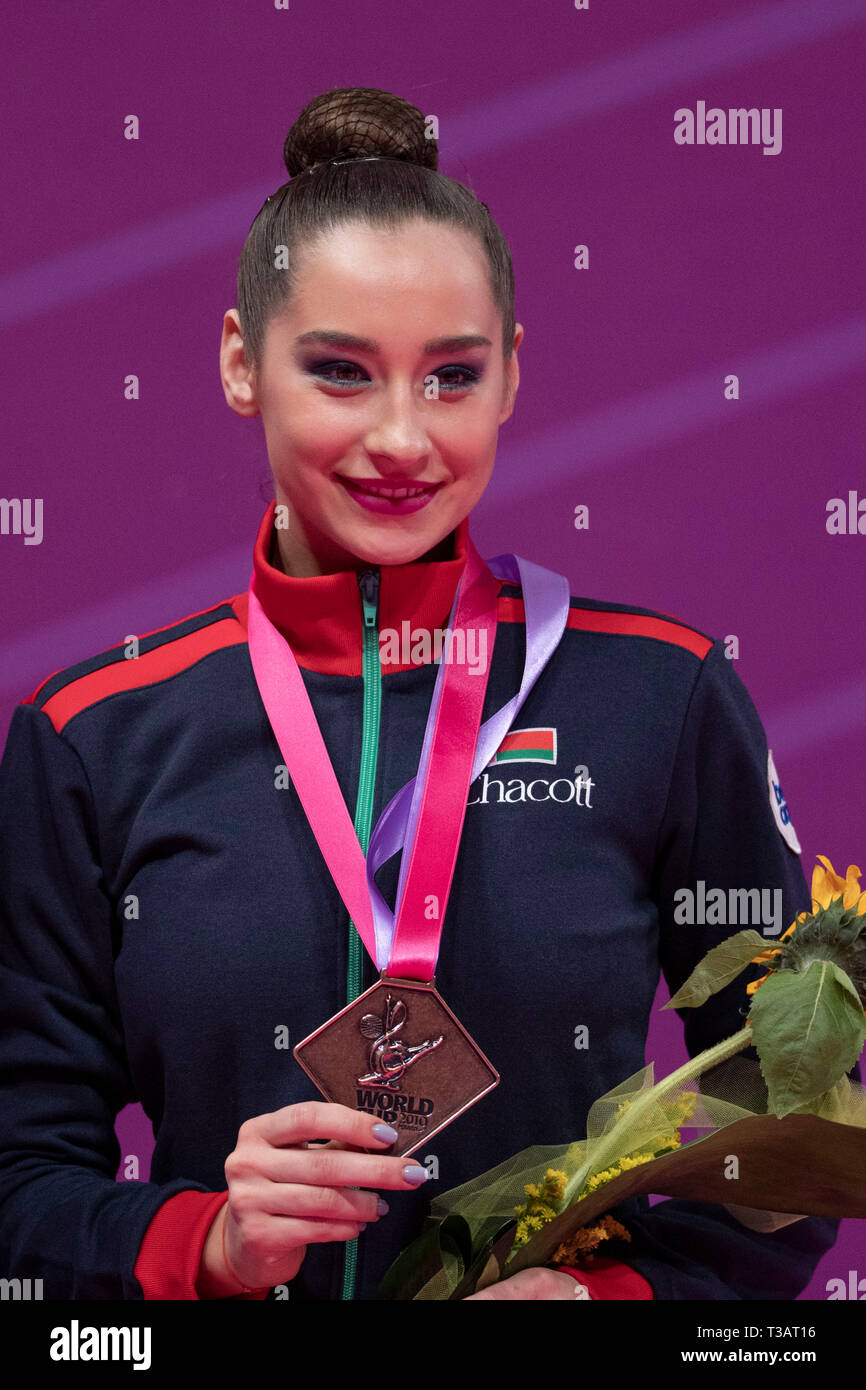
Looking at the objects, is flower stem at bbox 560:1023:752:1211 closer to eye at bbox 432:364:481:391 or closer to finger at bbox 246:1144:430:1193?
finger at bbox 246:1144:430:1193

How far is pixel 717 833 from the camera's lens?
5.45 ft

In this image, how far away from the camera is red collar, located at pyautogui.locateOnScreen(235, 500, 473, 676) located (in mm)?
1640

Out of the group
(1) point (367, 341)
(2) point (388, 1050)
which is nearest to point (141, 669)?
(1) point (367, 341)

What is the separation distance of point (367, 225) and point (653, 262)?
0.59 meters

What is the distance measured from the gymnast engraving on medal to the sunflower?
0.91 feet

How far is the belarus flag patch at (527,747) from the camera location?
1617 mm

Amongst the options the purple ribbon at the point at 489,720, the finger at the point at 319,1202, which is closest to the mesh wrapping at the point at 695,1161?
the finger at the point at 319,1202

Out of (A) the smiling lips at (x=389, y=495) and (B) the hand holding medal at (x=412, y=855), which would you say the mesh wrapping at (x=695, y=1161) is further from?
(A) the smiling lips at (x=389, y=495)

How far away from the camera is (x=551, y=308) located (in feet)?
6.85

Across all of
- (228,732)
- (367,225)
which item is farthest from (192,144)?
(228,732)

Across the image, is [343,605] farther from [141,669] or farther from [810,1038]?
[810,1038]

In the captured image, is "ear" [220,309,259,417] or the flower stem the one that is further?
"ear" [220,309,259,417]

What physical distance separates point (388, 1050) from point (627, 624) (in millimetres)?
565

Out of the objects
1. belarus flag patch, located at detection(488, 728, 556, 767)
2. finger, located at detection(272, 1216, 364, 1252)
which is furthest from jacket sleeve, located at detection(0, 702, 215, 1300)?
belarus flag patch, located at detection(488, 728, 556, 767)
